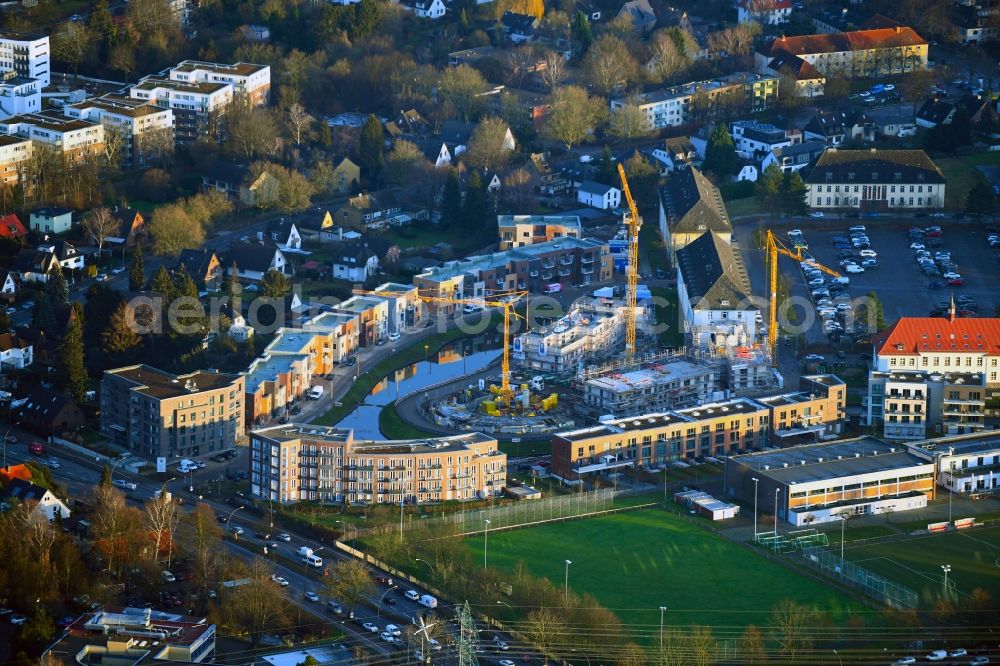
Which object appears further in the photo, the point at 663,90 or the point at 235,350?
the point at 663,90

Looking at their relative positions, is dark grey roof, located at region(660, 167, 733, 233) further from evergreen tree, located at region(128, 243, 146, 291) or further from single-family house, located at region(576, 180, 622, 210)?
evergreen tree, located at region(128, 243, 146, 291)

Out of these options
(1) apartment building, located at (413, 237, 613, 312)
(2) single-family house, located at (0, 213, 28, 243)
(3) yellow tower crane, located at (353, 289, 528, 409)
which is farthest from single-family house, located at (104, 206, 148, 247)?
(1) apartment building, located at (413, 237, 613, 312)

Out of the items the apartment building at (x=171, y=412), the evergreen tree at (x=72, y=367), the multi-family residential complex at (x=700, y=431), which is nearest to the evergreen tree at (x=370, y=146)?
the evergreen tree at (x=72, y=367)

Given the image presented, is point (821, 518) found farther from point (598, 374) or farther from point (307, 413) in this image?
point (307, 413)

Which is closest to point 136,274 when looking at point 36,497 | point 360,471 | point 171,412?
point 171,412

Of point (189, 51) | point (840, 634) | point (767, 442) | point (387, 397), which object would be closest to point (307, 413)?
point (387, 397)
